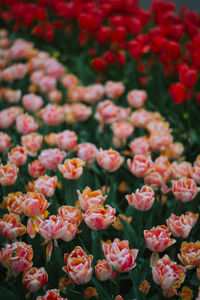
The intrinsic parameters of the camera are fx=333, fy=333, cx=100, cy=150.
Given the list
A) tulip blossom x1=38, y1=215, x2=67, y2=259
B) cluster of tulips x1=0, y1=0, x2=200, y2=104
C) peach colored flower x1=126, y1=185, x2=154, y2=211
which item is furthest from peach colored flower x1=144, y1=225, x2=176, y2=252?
cluster of tulips x1=0, y1=0, x2=200, y2=104

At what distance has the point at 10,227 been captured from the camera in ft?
3.62

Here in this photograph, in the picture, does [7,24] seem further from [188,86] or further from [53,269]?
[53,269]

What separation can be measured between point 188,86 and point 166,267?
48.8 inches

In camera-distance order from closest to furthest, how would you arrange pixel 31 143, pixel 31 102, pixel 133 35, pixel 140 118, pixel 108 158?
pixel 108 158, pixel 31 143, pixel 140 118, pixel 31 102, pixel 133 35

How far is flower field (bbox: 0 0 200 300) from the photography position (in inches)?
40.8

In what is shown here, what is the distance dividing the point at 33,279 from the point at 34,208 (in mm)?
224

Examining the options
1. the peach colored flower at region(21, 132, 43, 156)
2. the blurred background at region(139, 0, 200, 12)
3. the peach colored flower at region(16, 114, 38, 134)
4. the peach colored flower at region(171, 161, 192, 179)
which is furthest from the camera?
the blurred background at region(139, 0, 200, 12)

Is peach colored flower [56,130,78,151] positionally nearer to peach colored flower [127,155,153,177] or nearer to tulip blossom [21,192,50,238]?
peach colored flower [127,155,153,177]

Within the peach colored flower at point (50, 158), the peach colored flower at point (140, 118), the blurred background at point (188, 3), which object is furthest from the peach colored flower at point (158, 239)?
the blurred background at point (188, 3)

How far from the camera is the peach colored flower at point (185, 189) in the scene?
121 centimetres

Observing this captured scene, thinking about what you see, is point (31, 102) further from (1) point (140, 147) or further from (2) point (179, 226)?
(2) point (179, 226)

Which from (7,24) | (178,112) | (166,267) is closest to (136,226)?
(166,267)

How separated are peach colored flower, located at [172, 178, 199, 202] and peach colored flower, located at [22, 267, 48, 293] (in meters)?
0.55

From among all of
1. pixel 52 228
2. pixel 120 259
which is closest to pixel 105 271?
pixel 120 259
